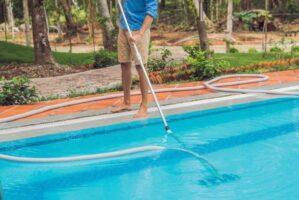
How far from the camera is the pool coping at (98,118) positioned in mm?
4117

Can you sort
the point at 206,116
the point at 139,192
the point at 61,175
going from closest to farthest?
1. the point at 139,192
2. the point at 61,175
3. the point at 206,116

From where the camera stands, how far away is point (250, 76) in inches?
252

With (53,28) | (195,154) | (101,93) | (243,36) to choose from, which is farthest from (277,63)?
(53,28)

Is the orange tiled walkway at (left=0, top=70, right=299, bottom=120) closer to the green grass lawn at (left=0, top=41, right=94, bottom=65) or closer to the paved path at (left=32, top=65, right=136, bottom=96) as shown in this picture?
the paved path at (left=32, top=65, right=136, bottom=96)

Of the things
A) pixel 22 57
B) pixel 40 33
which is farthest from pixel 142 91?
pixel 22 57

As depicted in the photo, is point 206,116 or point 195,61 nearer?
point 206,116

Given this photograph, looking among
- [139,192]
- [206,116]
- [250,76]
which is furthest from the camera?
[250,76]

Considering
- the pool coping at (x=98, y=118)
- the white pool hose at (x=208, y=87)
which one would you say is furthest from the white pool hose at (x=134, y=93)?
the pool coping at (x=98, y=118)

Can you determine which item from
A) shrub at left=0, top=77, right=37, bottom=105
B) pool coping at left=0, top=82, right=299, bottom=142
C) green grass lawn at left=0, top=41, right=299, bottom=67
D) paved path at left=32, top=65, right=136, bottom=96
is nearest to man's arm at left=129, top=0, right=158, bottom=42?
pool coping at left=0, top=82, right=299, bottom=142

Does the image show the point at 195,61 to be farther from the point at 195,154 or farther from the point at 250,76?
the point at 195,154

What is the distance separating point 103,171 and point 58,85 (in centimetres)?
336

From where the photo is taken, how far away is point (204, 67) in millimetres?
6523

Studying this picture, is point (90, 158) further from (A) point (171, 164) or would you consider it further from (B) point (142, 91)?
(B) point (142, 91)

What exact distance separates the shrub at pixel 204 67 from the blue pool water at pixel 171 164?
166 centimetres
